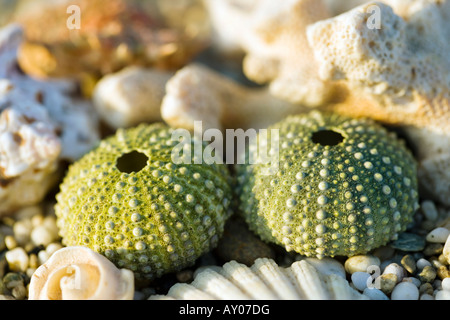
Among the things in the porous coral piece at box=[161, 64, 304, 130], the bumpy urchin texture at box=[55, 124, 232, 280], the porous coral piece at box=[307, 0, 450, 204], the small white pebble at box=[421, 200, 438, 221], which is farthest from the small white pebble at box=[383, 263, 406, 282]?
the porous coral piece at box=[161, 64, 304, 130]

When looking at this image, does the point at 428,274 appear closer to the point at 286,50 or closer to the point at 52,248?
the point at 286,50

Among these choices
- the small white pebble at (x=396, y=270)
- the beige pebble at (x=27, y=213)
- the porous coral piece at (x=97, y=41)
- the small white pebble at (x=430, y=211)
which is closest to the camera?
the small white pebble at (x=396, y=270)

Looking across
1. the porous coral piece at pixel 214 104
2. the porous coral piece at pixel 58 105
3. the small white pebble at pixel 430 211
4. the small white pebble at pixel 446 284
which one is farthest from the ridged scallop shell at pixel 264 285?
the porous coral piece at pixel 58 105

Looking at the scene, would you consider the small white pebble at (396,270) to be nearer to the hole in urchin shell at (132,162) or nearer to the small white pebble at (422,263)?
the small white pebble at (422,263)

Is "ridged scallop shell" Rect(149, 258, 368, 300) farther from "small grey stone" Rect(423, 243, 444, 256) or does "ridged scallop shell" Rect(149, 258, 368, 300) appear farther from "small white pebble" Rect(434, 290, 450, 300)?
"small grey stone" Rect(423, 243, 444, 256)

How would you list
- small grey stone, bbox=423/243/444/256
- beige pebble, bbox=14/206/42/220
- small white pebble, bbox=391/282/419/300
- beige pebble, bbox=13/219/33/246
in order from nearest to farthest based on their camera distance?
1. small white pebble, bbox=391/282/419/300
2. small grey stone, bbox=423/243/444/256
3. beige pebble, bbox=13/219/33/246
4. beige pebble, bbox=14/206/42/220
